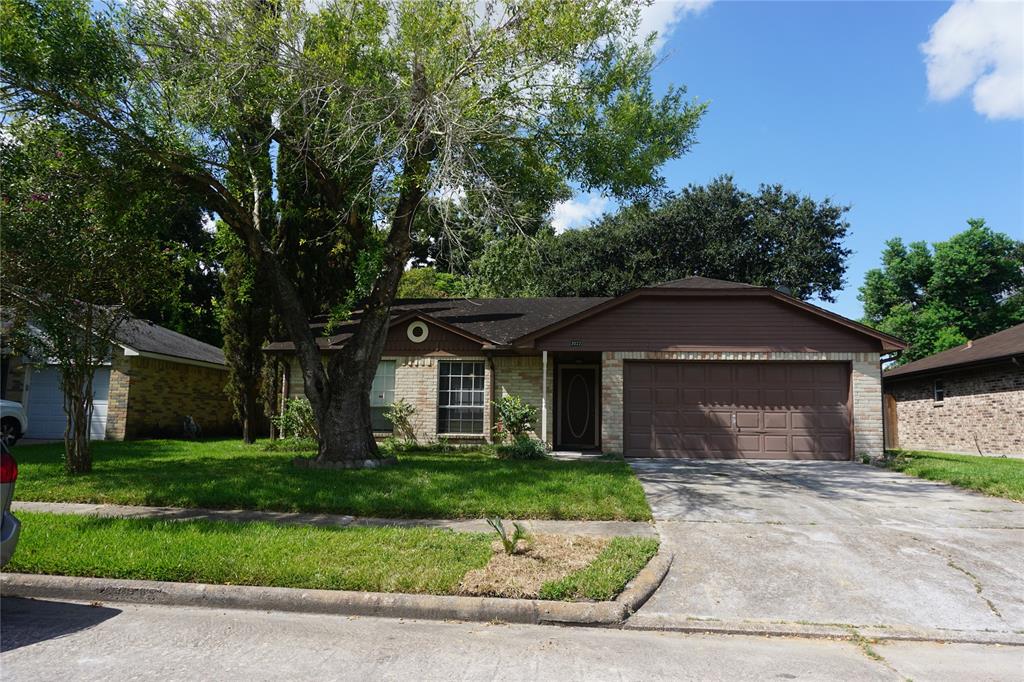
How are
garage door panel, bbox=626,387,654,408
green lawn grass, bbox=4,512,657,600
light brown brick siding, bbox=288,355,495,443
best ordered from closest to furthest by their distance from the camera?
green lawn grass, bbox=4,512,657,600 < garage door panel, bbox=626,387,654,408 < light brown brick siding, bbox=288,355,495,443

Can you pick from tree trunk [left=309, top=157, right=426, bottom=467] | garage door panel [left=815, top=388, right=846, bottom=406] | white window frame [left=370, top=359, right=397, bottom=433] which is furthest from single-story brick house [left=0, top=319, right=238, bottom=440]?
garage door panel [left=815, top=388, right=846, bottom=406]

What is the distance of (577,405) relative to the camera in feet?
57.0

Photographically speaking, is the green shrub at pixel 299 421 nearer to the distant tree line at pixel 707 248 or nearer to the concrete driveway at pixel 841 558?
the concrete driveway at pixel 841 558

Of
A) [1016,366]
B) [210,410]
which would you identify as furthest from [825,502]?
[210,410]

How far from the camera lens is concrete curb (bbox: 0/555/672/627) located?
17.4 ft

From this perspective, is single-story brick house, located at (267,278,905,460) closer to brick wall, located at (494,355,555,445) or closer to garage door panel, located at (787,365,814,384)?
garage door panel, located at (787,365,814,384)


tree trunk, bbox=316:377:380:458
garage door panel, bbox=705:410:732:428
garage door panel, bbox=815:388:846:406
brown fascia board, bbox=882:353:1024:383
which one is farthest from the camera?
brown fascia board, bbox=882:353:1024:383

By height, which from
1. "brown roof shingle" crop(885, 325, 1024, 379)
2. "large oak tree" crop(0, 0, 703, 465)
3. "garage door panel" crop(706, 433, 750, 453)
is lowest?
"garage door panel" crop(706, 433, 750, 453)

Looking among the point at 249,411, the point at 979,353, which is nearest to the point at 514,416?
the point at 249,411

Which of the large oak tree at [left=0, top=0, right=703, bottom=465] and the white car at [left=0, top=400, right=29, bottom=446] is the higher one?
the large oak tree at [left=0, top=0, right=703, bottom=465]

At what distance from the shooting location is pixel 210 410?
22.0m

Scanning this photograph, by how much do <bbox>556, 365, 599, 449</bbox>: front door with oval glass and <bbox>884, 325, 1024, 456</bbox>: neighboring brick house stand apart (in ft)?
35.0

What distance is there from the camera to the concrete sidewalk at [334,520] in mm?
7539

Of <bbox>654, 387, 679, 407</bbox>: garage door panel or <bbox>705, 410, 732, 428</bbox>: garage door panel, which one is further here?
<bbox>654, 387, 679, 407</bbox>: garage door panel
